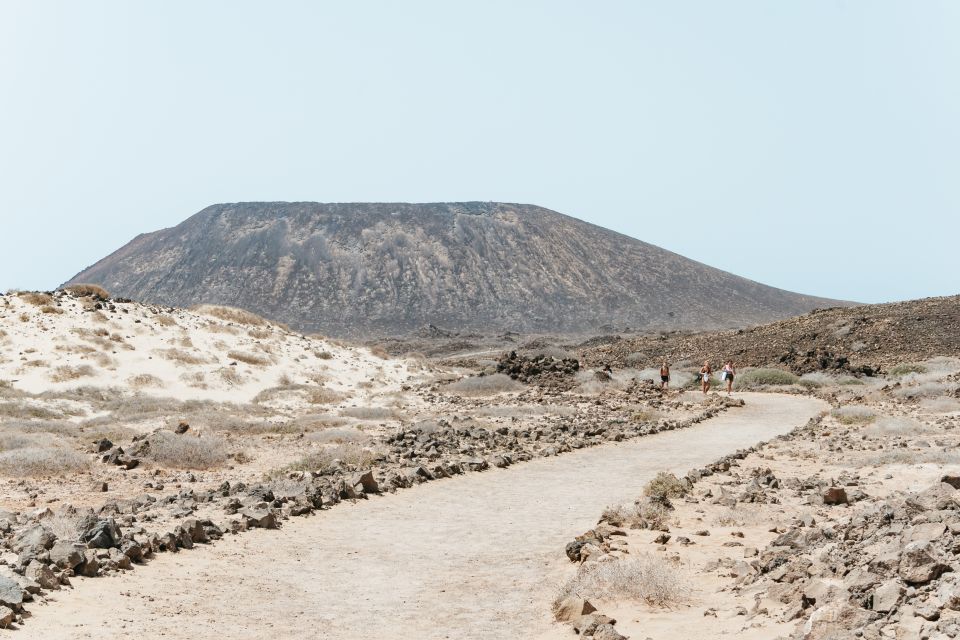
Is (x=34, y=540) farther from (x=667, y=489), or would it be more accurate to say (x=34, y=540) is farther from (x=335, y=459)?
(x=667, y=489)

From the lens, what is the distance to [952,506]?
7.47 metres

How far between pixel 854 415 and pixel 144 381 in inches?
1069

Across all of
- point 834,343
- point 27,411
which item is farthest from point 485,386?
point 834,343

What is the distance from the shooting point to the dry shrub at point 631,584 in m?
7.36

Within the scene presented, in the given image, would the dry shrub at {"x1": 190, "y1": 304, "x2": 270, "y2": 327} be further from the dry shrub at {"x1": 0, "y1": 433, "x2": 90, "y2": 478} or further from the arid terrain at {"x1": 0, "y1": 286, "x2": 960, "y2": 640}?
the dry shrub at {"x1": 0, "y1": 433, "x2": 90, "y2": 478}

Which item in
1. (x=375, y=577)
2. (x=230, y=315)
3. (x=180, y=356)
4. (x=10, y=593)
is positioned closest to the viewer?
(x=10, y=593)

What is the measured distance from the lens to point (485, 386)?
38406 millimetres

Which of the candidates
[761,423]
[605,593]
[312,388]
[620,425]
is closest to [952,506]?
[605,593]

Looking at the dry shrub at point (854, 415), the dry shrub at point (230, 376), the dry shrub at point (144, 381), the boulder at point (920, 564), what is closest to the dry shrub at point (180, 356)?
the dry shrub at point (230, 376)

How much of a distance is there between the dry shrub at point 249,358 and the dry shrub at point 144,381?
5.05 m

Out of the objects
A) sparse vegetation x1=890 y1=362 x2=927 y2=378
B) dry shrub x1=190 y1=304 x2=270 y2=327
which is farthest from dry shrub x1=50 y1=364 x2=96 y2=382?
sparse vegetation x1=890 y1=362 x2=927 y2=378

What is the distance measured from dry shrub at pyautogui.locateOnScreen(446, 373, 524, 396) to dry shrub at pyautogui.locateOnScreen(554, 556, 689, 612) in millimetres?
29327

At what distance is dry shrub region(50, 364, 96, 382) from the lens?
105 ft

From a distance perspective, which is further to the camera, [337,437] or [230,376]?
[230,376]
